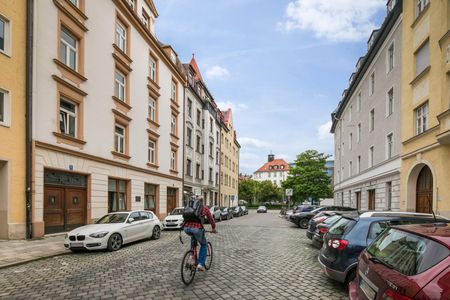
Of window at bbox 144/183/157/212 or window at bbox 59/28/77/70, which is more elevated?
window at bbox 59/28/77/70

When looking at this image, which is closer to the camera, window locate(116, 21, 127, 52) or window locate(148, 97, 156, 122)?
window locate(116, 21, 127, 52)

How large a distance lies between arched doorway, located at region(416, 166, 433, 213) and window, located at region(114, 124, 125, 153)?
52.6ft

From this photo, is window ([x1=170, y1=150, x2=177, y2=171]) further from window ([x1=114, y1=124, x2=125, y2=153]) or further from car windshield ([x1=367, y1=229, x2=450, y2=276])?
car windshield ([x1=367, y1=229, x2=450, y2=276])

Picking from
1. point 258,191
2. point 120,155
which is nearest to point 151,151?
point 120,155

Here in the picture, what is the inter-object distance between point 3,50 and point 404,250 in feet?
46.8

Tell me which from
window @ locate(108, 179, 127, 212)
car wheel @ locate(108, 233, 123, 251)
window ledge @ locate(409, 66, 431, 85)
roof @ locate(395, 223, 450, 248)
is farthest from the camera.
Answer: window @ locate(108, 179, 127, 212)

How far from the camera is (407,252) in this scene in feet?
11.1

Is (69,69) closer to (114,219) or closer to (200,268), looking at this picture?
(114,219)

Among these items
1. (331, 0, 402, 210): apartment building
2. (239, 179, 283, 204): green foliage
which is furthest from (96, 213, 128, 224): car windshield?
(239, 179, 283, 204): green foliage

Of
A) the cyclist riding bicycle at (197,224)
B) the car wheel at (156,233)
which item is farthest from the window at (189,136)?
the cyclist riding bicycle at (197,224)

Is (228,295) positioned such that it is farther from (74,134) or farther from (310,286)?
A: (74,134)

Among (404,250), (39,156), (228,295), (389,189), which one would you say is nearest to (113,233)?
(39,156)

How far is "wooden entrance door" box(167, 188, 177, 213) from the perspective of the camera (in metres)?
27.7

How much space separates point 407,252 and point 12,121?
13.4 meters
